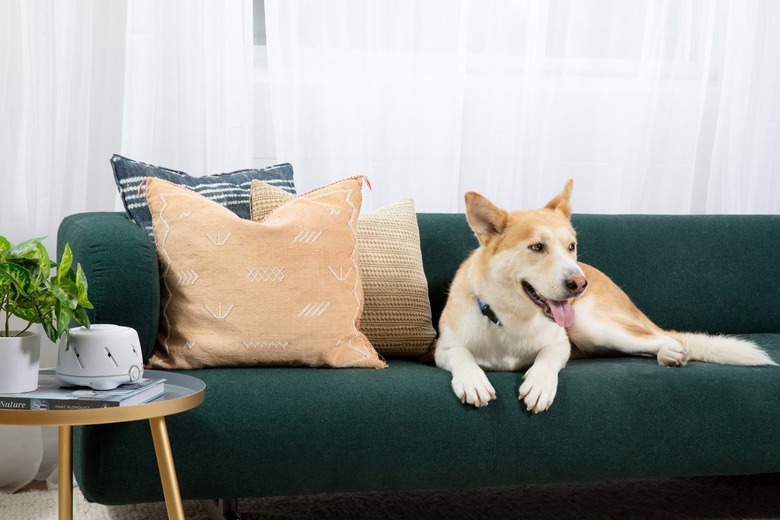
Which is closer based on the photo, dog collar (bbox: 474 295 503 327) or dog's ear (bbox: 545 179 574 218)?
dog collar (bbox: 474 295 503 327)

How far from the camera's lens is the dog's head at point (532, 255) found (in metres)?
1.84

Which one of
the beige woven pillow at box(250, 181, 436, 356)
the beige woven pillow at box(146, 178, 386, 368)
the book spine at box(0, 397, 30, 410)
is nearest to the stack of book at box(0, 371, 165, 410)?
the book spine at box(0, 397, 30, 410)

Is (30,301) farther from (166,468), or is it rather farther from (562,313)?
(562,313)

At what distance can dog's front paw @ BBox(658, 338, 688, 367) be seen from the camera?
196 centimetres

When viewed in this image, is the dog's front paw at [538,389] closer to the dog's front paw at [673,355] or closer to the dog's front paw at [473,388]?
the dog's front paw at [473,388]

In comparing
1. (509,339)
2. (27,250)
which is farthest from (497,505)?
(27,250)

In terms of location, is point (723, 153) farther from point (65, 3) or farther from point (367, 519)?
point (65, 3)

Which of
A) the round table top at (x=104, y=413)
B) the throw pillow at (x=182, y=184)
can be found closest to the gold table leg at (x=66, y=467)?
the round table top at (x=104, y=413)

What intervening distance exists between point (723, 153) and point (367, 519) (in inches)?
74.5

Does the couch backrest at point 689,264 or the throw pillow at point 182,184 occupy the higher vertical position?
the throw pillow at point 182,184

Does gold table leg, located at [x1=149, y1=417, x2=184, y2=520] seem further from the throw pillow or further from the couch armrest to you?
the throw pillow

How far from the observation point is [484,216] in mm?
1992

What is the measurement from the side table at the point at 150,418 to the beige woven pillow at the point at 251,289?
206mm

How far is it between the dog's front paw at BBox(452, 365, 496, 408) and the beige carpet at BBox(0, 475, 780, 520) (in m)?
0.59
